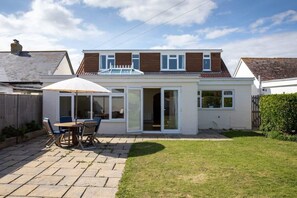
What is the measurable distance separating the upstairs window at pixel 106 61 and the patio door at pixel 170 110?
11695 mm

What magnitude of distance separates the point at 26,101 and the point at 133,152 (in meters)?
6.62

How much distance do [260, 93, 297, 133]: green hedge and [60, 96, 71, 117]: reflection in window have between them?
10.3 meters

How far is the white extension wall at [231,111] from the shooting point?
16953mm

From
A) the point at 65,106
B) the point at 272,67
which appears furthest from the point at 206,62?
the point at 65,106

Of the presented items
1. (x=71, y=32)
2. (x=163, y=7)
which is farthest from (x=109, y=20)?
(x=163, y=7)

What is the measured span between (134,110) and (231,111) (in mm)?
6570

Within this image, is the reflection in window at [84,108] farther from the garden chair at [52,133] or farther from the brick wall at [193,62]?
the brick wall at [193,62]

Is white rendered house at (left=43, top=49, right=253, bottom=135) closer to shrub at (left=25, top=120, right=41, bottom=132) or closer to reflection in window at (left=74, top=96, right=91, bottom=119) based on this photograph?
reflection in window at (left=74, top=96, right=91, bottom=119)

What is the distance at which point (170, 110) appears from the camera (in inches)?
563

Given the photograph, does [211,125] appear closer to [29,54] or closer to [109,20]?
[109,20]

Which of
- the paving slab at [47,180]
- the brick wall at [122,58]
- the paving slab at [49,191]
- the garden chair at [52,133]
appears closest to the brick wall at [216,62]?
the brick wall at [122,58]

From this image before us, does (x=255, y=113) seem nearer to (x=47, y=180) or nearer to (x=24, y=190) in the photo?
(x=47, y=180)

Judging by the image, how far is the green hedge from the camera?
12.9 m

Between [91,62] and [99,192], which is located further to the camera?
[91,62]
